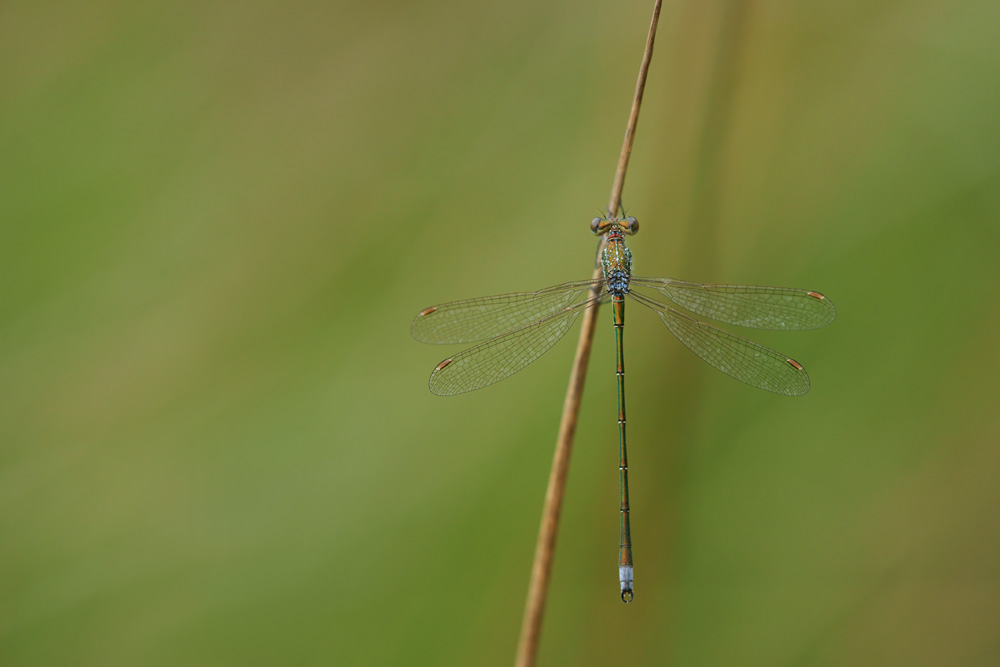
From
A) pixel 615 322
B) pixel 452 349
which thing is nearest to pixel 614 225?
pixel 615 322

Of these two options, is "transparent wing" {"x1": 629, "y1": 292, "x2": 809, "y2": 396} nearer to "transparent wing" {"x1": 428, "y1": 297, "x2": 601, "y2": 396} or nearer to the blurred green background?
the blurred green background

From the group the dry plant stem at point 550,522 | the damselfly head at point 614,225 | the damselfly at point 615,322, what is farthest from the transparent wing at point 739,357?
the dry plant stem at point 550,522

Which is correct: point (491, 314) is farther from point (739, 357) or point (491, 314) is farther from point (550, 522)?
point (550, 522)

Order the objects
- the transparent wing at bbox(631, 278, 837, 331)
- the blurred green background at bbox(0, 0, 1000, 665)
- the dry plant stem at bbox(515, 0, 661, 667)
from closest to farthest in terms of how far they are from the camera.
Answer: the dry plant stem at bbox(515, 0, 661, 667) → the transparent wing at bbox(631, 278, 837, 331) → the blurred green background at bbox(0, 0, 1000, 665)

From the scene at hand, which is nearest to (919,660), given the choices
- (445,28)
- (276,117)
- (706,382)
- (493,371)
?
(706,382)

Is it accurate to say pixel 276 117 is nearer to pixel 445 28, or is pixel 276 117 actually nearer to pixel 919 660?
pixel 445 28

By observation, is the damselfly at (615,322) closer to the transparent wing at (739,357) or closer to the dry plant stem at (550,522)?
the transparent wing at (739,357)

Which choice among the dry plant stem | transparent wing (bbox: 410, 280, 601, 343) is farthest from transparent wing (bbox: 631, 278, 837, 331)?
the dry plant stem

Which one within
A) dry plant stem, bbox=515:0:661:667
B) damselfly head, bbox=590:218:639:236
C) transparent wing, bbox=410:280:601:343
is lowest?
dry plant stem, bbox=515:0:661:667
